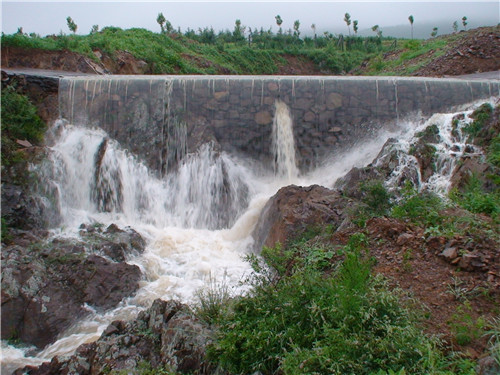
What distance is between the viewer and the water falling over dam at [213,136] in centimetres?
886

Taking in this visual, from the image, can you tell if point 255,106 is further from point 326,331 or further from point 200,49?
point 200,49

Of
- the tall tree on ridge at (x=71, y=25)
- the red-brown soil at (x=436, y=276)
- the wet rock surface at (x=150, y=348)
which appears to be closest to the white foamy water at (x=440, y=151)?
the red-brown soil at (x=436, y=276)

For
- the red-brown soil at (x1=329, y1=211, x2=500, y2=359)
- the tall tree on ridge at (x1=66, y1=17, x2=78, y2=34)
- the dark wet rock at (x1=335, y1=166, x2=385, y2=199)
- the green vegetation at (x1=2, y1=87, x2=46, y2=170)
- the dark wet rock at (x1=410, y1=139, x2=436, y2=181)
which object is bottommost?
the red-brown soil at (x1=329, y1=211, x2=500, y2=359)

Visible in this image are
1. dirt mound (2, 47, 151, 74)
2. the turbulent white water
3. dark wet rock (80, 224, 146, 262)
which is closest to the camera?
dark wet rock (80, 224, 146, 262)

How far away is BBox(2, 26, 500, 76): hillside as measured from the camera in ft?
44.7

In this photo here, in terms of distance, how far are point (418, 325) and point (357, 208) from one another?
241 cm

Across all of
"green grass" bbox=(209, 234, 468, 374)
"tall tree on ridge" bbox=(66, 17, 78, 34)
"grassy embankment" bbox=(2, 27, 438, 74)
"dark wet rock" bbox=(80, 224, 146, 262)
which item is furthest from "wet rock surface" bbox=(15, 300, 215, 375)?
"tall tree on ridge" bbox=(66, 17, 78, 34)

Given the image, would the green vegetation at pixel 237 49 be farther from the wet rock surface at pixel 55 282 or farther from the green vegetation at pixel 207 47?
the wet rock surface at pixel 55 282

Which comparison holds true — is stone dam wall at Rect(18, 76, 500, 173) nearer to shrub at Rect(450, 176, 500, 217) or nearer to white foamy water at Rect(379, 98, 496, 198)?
white foamy water at Rect(379, 98, 496, 198)

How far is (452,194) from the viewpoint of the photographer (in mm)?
5750

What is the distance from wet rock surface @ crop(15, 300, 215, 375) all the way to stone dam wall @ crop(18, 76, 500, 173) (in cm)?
564

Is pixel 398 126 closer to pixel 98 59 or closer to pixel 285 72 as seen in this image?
pixel 98 59

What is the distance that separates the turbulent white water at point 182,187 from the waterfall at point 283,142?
2 centimetres

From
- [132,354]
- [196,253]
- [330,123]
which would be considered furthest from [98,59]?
[132,354]
